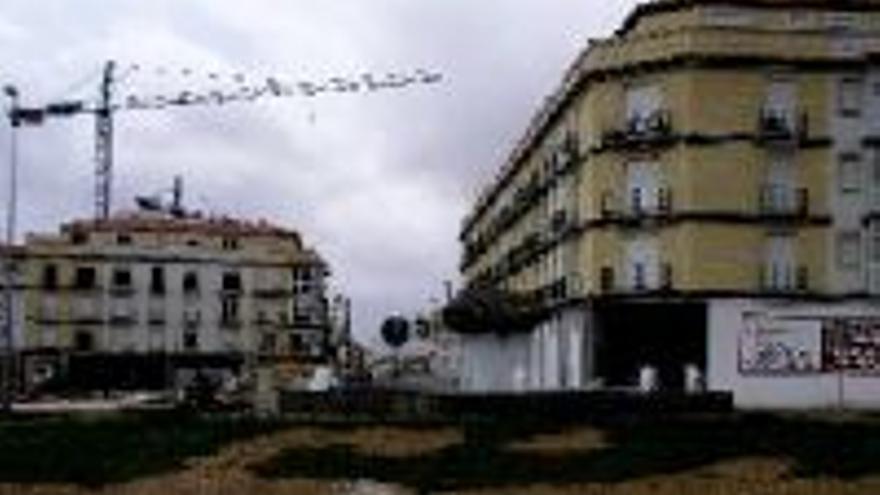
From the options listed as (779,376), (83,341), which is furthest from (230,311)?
(779,376)

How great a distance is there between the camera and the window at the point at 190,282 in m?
153

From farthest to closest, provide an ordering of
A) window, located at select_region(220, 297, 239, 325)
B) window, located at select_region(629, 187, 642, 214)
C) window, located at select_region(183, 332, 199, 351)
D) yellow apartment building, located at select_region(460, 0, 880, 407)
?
window, located at select_region(220, 297, 239, 325) → window, located at select_region(183, 332, 199, 351) → window, located at select_region(629, 187, 642, 214) → yellow apartment building, located at select_region(460, 0, 880, 407)

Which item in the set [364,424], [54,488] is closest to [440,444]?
[364,424]

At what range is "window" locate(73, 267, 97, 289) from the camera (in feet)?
490

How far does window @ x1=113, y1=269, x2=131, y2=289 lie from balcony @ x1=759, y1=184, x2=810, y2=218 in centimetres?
7759

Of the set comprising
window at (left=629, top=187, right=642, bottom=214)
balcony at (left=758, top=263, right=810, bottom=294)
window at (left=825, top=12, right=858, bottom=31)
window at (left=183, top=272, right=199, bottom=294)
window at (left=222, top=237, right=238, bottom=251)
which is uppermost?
window at (left=825, top=12, right=858, bottom=31)

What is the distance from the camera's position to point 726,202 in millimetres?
83125

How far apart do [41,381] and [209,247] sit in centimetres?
1764

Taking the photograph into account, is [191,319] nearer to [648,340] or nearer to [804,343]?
[648,340]

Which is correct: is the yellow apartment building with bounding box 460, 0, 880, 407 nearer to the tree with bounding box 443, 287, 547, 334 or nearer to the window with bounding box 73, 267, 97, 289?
the tree with bounding box 443, 287, 547, 334

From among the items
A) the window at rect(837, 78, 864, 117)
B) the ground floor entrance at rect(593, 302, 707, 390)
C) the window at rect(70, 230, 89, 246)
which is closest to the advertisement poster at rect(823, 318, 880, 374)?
the ground floor entrance at rect(593, 302, 707, 390)

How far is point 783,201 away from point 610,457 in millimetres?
38926

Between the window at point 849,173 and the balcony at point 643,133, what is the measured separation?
7.15 meters

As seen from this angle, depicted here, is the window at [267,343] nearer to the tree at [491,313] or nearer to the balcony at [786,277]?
the tree at [491,313]
